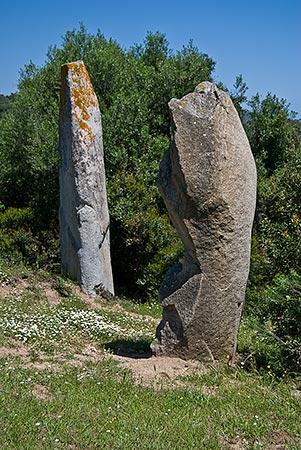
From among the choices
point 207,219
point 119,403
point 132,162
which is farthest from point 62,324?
point 132,162

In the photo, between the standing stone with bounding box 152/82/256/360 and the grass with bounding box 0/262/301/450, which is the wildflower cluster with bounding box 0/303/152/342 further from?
the standing stone with bounding box 152/82/256/360

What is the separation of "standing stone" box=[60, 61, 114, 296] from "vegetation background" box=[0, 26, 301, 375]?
263 centimetres

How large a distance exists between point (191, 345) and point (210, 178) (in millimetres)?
1941

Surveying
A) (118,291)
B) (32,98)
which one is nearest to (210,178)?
(118,291)

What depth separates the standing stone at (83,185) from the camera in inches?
543

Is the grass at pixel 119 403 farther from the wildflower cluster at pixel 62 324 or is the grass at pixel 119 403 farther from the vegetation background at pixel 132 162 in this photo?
the vegetation background at pixel 132 162

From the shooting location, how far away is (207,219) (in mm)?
7715

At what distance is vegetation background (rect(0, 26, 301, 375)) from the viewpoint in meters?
15.0

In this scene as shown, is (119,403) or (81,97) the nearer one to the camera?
(119,403)

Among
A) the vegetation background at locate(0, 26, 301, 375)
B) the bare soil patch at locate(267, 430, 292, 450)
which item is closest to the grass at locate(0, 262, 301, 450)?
the bare soil patch at locate(267, 430, 292, 450)

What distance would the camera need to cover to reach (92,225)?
45.4 ft

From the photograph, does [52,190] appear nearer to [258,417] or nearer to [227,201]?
[227,201]

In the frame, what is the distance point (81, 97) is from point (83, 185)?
5.99 feet

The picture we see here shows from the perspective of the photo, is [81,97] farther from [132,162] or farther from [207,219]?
[207,219]
